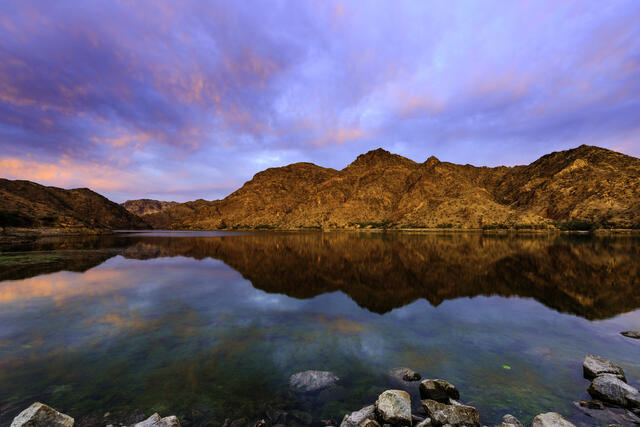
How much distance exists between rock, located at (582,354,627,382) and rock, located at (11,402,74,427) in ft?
50.8

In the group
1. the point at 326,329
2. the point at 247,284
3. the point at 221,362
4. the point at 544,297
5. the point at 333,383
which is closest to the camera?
the point at 333,383

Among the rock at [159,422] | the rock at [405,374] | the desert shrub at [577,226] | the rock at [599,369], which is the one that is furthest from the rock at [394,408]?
the desert shrub at [577,226]

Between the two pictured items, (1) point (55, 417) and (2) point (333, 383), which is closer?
(1) point (55, 417)

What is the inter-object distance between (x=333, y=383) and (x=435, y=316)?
970 cm

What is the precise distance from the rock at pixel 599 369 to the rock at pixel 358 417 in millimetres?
8038

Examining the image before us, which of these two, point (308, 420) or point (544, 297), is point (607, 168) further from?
point (308, 420)

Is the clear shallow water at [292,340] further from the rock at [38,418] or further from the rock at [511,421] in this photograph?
the rock at [38,418]

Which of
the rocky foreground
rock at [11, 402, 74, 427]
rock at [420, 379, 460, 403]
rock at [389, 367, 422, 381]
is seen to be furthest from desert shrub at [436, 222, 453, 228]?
rock at [11, 402, 74, 427]

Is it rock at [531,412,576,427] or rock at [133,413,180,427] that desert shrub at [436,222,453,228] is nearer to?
rock at [531,412,576,427]

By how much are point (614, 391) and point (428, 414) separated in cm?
576

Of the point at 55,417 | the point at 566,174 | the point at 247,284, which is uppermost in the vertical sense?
the point at 566,174

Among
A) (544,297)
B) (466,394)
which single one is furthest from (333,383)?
(544,297)

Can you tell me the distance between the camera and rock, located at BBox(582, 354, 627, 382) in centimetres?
883

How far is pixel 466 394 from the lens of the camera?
8.24m
